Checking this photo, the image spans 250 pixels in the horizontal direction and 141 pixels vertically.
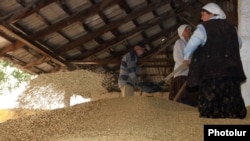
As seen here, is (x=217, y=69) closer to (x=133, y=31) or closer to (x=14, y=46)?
(x=14, y=46)

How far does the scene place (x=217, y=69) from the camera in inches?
136

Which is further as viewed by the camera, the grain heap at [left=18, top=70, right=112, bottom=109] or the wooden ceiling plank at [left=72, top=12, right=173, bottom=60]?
the wooden ceiling plank at [left=72, top=12, right=173, bottom=60]

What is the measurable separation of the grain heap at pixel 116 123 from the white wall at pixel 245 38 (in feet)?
2.30

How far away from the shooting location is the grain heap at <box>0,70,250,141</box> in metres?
2.98

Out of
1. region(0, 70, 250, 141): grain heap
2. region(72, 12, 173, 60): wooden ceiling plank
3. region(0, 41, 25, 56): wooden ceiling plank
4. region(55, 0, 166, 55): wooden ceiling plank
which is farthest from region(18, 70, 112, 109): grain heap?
region(72, 12, 173, 60): wooden ceiling plank

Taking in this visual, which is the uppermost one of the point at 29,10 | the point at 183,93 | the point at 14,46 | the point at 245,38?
the point at 29,10

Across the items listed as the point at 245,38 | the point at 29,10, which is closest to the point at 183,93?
the point at 245,38

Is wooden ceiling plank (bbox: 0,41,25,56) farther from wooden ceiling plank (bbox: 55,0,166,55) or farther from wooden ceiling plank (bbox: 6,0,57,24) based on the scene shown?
wooden ceiling plank (bbox: 55,0,166,55)

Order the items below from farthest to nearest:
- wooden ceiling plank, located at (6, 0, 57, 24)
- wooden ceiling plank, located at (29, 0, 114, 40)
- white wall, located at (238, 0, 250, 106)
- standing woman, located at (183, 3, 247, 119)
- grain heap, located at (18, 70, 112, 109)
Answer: wooden ceiling plank, located at (29, 0, 114, 40)
wooden ceiling plank, located at (6, 0, 57, 24)
grain heap, located at (18, 70, 112, 109)
white wall, located at (238, 0, 250, 106)
standing woman, located at (183, 3, 247, 119)

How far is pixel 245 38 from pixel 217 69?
118 cm

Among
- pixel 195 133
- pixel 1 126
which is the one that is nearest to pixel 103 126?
pixel 195 133

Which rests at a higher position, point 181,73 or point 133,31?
point 133,31

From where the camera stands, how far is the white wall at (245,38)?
437cm

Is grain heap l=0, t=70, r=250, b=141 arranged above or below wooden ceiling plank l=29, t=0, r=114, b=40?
below
